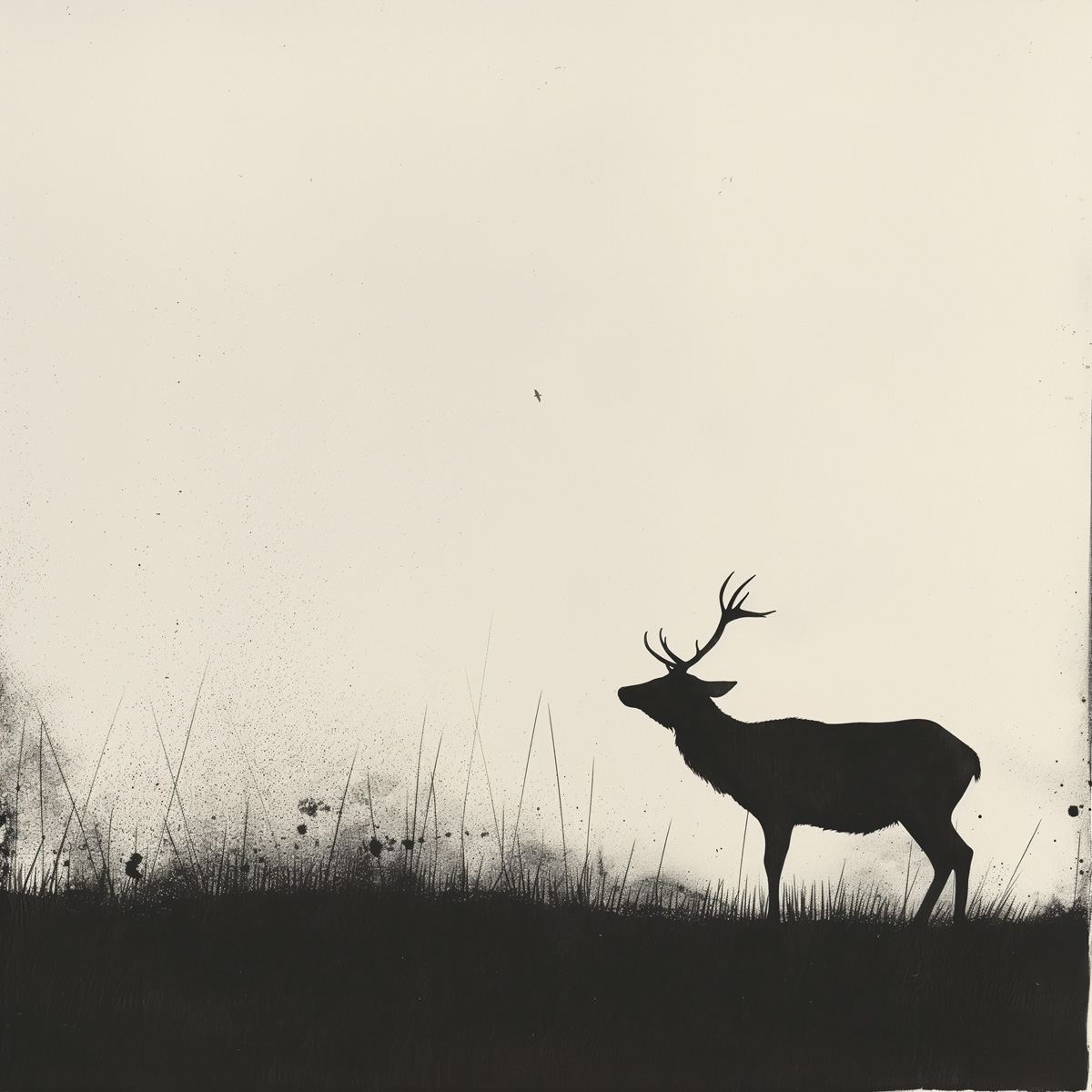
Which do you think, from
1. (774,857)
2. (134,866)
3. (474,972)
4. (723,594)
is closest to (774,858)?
(774,857)

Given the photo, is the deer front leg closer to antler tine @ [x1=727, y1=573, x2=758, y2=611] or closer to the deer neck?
the deer neck

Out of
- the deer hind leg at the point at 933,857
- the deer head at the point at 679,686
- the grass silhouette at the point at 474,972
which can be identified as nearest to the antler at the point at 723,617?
the deer head at the point at 679,686

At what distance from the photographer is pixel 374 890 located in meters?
3.81

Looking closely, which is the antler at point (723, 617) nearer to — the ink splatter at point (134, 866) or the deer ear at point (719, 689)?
the deer ear at point (719, 689)

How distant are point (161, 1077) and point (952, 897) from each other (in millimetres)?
2621

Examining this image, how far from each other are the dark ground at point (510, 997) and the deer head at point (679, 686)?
0.71 metres

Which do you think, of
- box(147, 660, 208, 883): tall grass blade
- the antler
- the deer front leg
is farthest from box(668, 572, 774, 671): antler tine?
box(147, 660, 208, 883): tall grass blade

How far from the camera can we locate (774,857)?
3.90 metres

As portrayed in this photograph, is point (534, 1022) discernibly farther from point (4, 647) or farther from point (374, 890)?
point (4, 647)

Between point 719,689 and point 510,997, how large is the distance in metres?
1.25

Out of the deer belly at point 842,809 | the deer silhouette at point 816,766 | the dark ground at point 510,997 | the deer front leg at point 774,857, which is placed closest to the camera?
the dark ground at point 510,997

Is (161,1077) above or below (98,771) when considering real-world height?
below

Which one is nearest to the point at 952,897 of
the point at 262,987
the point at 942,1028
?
the point at 942,1028

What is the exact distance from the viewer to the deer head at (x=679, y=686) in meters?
3.97
